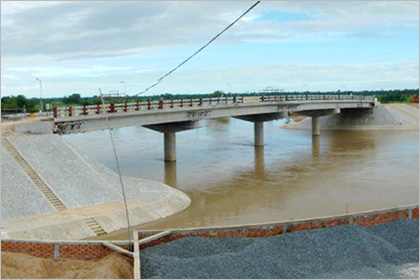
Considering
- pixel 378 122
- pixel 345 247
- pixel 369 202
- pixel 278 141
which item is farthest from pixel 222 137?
pixel 345 247

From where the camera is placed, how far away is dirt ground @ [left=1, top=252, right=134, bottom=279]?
51.4 ft

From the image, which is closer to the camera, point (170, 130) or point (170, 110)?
point (170, 110)

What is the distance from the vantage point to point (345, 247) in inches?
701

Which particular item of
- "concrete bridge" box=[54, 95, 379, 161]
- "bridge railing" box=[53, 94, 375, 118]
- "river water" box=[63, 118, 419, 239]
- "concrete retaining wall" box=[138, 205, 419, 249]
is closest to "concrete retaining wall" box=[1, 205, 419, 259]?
Answer: "concrete retaining wall" box=[138, 205, 419, 249]

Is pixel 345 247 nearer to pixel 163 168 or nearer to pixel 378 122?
pixel 163 168

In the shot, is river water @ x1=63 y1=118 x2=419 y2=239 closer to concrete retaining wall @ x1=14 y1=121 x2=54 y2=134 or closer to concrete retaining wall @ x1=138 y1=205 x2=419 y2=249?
concrete retaining wall @ x1=138 y1=205 x2=419 y2=249

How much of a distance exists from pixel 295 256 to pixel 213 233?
10.6 ft

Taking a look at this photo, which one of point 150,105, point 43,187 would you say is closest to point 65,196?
point 43,187

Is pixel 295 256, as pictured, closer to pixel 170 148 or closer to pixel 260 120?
pixel 170 148

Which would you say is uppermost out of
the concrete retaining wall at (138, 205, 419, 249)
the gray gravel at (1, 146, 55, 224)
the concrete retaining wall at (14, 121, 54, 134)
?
the concrete retaining wall at (14, 121, 54, 134)

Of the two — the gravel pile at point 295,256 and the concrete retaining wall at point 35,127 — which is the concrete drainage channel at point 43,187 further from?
the gravel pile at point 295,256

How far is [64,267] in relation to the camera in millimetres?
16609

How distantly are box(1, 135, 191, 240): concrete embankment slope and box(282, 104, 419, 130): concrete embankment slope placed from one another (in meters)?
59.1

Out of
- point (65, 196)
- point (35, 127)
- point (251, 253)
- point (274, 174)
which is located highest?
point (35, 127)
